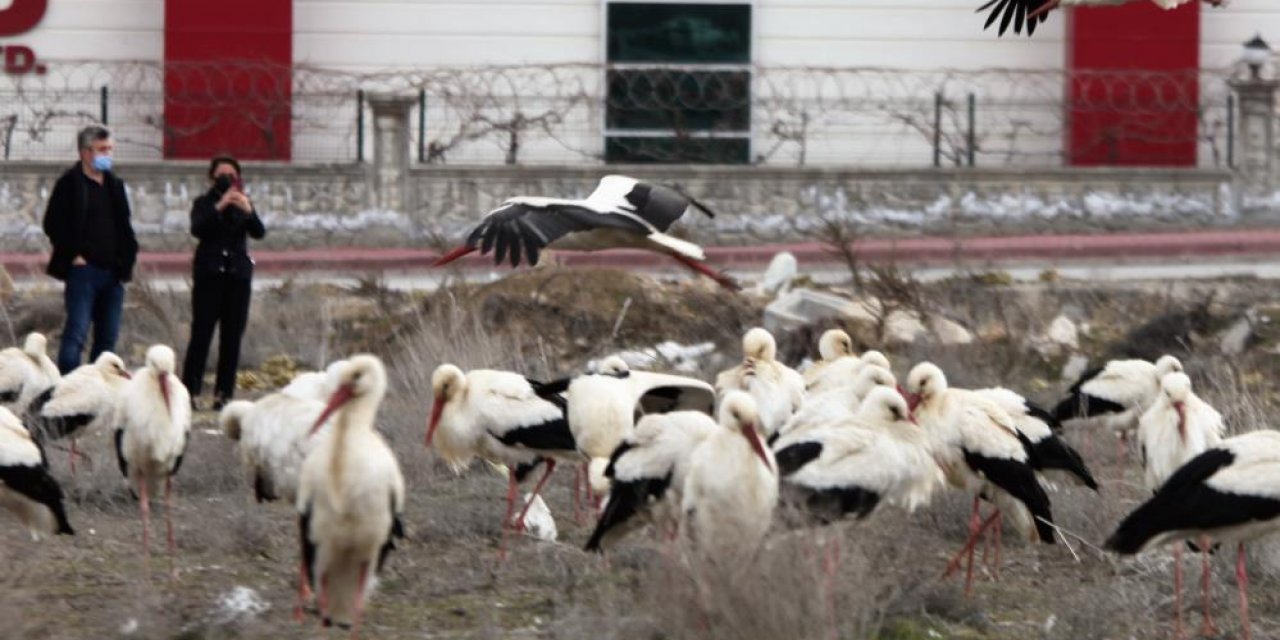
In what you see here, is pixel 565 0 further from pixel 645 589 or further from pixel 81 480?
pixel 645 589

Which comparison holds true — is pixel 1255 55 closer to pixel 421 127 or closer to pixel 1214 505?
pixel 421 127

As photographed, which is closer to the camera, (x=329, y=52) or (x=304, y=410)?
(x=304, y=410)

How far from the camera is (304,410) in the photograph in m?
9.23

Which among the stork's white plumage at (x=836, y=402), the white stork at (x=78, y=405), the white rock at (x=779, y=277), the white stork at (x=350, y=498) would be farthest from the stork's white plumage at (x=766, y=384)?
the white rock at (x=779, y=277)

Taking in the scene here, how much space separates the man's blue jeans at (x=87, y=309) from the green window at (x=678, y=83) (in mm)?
11148

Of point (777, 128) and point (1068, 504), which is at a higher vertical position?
point (777, 128)

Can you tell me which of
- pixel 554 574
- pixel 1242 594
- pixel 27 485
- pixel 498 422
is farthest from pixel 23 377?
pixel 1242 594

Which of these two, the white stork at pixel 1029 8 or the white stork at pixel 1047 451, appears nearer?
the white stork at pixel 1047 451

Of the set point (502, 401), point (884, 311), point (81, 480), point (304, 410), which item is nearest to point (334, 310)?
point (884, 311)

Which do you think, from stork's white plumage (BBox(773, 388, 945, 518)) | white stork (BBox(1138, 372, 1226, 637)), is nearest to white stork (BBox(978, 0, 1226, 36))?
white stork (BBox(1138, 372, 1226, 637))

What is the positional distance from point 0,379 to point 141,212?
11.0 meters

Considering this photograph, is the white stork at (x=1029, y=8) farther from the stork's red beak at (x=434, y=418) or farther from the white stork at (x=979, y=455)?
the stork's red beak at (x=434, y=418)

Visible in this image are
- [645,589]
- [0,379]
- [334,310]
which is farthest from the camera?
[334,310]

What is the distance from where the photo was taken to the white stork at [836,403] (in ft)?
31.9
